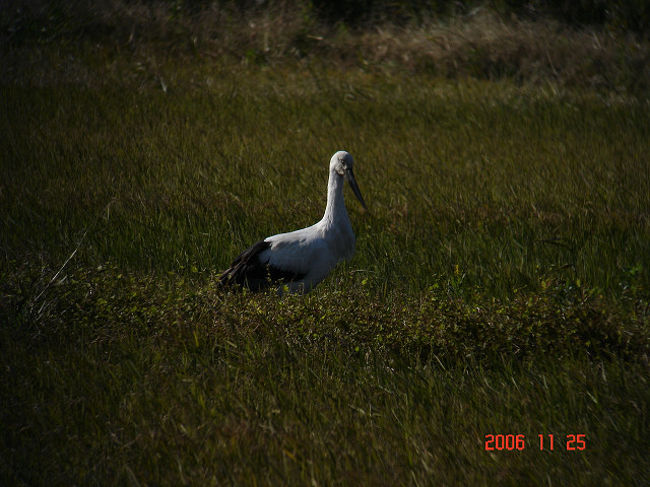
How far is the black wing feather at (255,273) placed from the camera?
183 inches

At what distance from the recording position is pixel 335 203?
4.96 m

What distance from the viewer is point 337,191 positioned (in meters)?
5.06

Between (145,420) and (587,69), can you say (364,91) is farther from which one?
(145,420)

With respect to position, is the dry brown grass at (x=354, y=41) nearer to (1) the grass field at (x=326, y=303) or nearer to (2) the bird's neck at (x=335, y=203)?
(1) the grass field at (x=326, y=303)

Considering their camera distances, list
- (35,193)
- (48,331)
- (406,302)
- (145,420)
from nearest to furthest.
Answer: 1. (145,420)
2. (48,331)
3. (406,302)
4. (35,193)

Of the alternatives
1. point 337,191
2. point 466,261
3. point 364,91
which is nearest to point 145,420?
point 337,191

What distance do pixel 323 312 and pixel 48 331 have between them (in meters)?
1.58
